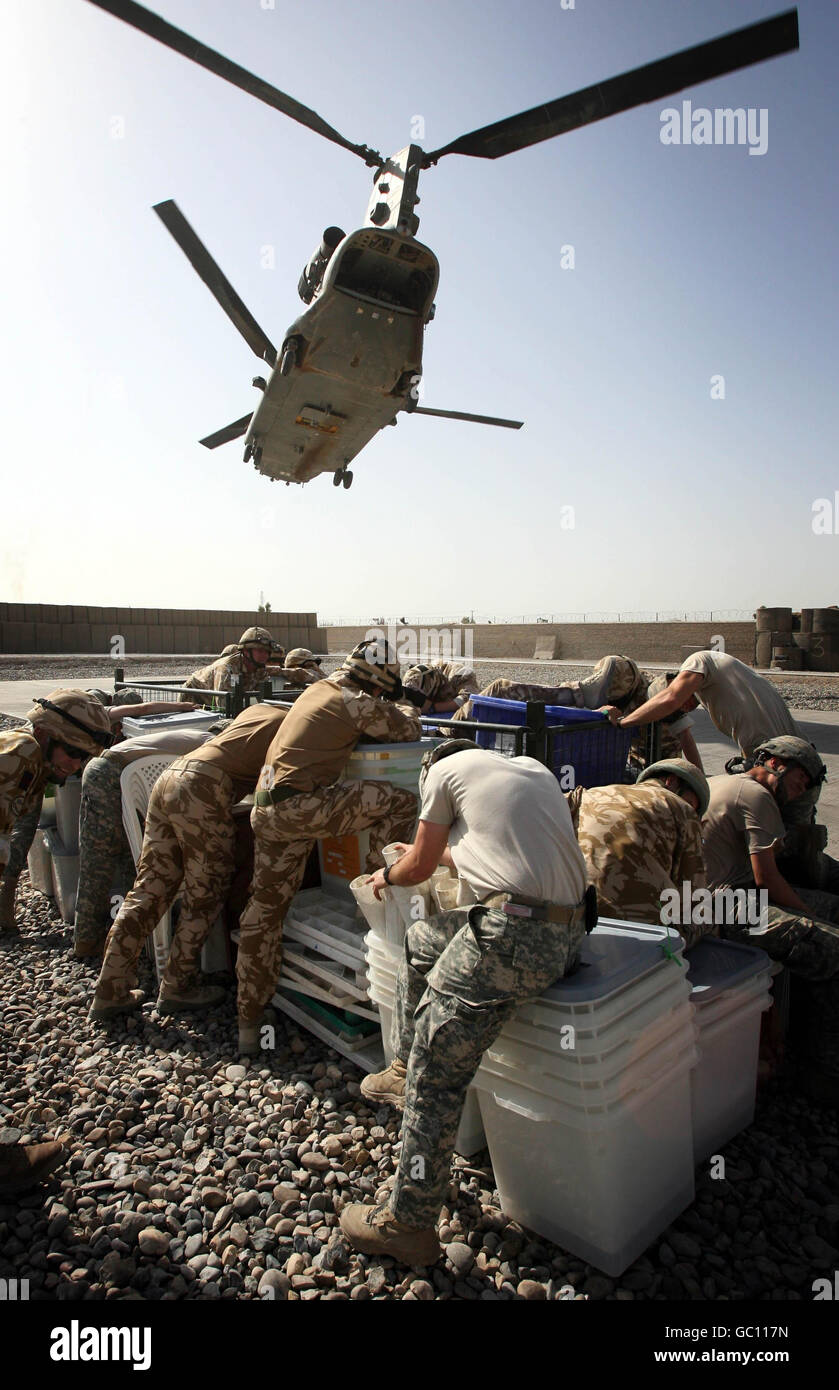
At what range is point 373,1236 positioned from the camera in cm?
223

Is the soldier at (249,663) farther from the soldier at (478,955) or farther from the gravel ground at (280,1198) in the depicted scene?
the soldier at (478,955)

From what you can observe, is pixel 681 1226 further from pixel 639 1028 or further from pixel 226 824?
pixel 226 824

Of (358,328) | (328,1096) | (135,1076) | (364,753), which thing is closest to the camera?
(328,1096)

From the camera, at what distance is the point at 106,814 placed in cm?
440

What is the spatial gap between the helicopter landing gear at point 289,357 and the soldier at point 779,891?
7203 mm

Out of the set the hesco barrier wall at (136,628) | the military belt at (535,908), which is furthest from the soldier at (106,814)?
the hesco barrier wall at (136,628)

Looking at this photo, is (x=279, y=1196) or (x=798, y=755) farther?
(x=798, y=755)

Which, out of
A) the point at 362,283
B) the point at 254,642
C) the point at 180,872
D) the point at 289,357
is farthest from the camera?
the point at 289,357

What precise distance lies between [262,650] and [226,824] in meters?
4.02

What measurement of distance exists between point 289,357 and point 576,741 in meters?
6.44

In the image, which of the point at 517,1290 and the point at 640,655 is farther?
the point at 640,655

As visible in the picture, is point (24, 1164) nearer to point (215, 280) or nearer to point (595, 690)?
point (595, 690)

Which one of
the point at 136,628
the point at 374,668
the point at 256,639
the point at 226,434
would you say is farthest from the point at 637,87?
the point at 136,628
